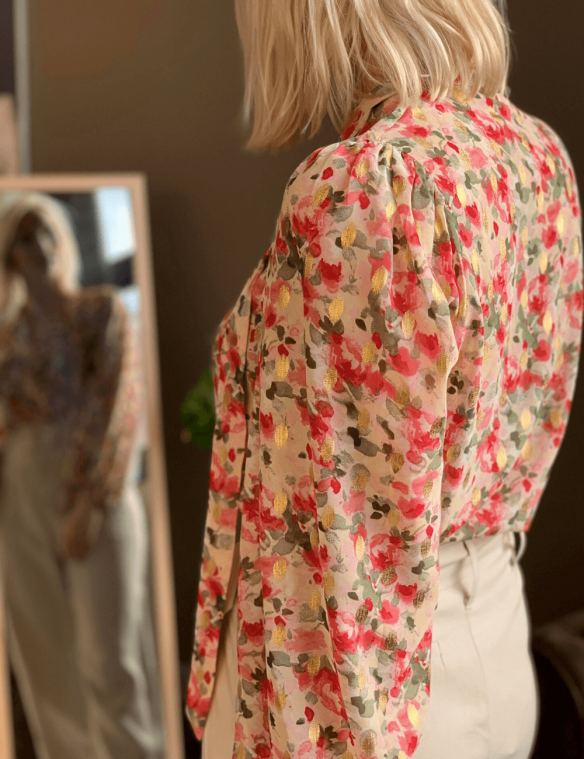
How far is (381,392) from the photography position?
592 millimetres

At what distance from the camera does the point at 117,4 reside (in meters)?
1.59

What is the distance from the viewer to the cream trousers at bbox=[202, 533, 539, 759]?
0.71 metres

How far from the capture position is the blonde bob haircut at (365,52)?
2.07ft

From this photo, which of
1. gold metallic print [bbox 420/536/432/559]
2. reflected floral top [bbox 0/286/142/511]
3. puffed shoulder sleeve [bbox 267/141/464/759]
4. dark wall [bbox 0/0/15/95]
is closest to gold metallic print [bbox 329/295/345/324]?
puffed shoulder sleeve [bbox 267/141/464/759]

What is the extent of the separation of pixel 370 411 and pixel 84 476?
1076mm

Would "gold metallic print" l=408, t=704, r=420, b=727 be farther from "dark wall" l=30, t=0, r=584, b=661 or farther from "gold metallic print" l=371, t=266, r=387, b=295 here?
"dark wall" l=30, t=0, r=584, b=661

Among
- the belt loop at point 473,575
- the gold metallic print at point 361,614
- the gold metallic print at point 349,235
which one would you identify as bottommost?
the belt loop at point 473,575

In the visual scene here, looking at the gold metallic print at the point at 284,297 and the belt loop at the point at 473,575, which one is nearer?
the gold metallic print at the point at 284,297

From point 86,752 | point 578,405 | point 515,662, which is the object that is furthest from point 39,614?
point 578,405

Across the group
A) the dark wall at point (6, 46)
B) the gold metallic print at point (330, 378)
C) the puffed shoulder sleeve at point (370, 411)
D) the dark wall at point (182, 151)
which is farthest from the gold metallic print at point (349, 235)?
the dark wall at point (6, 46)

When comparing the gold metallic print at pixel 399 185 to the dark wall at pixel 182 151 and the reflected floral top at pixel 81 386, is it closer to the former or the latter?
the dark wall at pixel 182 151

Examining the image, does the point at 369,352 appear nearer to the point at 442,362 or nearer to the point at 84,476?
the point at 442,362

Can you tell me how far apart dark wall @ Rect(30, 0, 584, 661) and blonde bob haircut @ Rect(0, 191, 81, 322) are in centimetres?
19

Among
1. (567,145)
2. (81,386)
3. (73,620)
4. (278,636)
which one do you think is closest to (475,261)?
(278,636)
